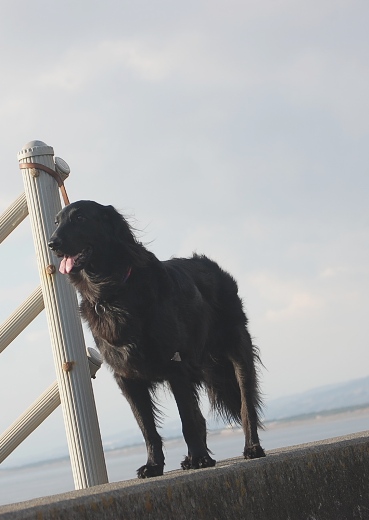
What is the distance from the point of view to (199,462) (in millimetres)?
3994

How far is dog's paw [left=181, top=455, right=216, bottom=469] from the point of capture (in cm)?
397

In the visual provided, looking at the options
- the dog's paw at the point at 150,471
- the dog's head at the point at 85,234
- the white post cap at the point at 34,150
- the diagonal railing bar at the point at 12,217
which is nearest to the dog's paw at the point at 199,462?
the dog's paw at the point at 150,471

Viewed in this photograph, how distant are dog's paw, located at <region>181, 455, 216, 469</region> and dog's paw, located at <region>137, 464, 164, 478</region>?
0.12 m

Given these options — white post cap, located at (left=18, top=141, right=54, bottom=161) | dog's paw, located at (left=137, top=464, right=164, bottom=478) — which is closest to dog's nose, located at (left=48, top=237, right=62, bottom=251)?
white post cap, located at (left=18, top=141, right=54, bottom=161)

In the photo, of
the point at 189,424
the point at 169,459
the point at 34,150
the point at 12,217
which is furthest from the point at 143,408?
the point at 169,459

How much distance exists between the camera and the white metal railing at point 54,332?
4.35 meters

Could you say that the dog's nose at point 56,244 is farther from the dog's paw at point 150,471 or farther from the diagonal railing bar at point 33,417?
the dog's paw at point 150,471

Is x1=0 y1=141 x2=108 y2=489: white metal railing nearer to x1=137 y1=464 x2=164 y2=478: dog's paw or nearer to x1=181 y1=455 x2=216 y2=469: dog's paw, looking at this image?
x1=137 y1=464 x2=164 y2=478: dog's paw

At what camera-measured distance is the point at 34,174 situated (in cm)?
459

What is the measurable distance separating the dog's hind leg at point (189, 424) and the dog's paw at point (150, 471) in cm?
12

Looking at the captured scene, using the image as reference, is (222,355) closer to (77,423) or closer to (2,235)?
(77,423)

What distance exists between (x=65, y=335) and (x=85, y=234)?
1.97 feet

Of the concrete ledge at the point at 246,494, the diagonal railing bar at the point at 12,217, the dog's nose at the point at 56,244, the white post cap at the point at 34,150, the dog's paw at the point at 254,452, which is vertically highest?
the white post cap at the point at 34,150

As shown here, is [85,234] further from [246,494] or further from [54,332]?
[246,494]
